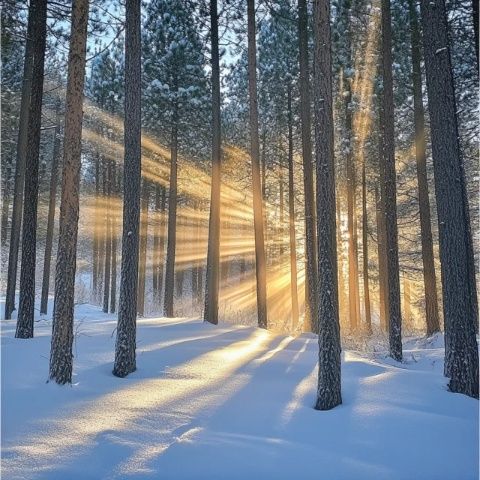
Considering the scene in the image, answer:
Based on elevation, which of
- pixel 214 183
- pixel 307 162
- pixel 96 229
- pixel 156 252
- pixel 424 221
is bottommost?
pixel 424 221

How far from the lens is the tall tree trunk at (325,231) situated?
5918 millimetres

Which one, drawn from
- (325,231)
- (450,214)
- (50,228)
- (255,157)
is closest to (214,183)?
(255,157)

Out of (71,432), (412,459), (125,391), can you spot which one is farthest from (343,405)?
(71,432)

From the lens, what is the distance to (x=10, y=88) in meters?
18.6

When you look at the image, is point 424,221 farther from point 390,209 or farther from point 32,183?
point 32,183

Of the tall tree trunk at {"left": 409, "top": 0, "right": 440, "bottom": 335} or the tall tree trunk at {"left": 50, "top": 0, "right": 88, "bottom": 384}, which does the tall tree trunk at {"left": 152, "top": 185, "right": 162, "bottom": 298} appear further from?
the tall tree trunk at {"left": 50, "top": 0, "right": 88, "bottom": 384}

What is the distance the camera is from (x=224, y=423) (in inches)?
213

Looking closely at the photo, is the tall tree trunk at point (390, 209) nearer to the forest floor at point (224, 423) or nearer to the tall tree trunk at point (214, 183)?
the forest floor at point (224, 423)

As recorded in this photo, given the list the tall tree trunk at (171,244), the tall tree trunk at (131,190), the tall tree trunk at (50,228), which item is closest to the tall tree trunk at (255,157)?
the tall tree trunk at (171,244)

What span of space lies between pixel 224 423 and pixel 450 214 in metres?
4.73

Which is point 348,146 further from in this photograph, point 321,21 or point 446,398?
point 446,398

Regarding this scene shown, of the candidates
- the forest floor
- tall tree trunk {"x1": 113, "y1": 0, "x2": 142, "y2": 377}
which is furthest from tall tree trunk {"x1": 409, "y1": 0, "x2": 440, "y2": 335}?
tall tree trunk {"x1": 113, "y1": 0, "x2": 142, "y2": 377}

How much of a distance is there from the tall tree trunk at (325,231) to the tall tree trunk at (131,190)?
3.20 meters

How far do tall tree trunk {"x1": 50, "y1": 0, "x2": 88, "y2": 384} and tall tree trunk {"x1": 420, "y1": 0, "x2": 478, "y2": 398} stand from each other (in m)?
5.69
